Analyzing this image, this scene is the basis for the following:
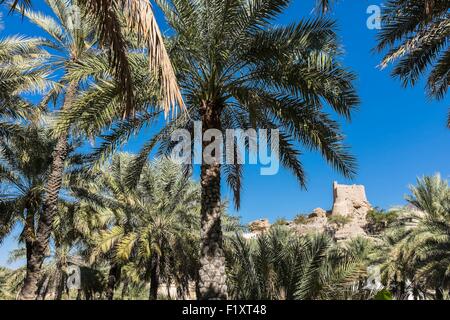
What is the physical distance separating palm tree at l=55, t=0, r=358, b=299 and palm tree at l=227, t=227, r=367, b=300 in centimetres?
268

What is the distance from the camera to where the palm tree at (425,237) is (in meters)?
17.2

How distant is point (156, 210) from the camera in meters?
17.6

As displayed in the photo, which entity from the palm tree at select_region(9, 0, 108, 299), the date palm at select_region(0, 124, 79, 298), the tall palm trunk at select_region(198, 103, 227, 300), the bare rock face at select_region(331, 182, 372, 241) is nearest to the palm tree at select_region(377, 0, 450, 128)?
the tall palm trunk at select_region(198, 103, 227, 300)

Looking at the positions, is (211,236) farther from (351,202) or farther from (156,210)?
(351,202)

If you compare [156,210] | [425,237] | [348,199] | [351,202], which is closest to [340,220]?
[351,202]

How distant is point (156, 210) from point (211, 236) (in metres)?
9.71

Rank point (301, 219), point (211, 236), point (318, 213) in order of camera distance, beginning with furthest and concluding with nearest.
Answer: point (318, 213) → point (301, 219) → point (211, 236)

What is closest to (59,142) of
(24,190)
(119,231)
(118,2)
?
(24,190)

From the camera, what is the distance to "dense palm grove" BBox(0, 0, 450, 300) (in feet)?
26.9

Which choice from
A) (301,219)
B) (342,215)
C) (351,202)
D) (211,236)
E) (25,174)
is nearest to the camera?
(211,236)

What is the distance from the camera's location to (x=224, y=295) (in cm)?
809

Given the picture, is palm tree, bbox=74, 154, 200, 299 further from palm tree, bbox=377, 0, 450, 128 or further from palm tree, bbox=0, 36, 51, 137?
palm tree, bbox=377, 0, 450, 128

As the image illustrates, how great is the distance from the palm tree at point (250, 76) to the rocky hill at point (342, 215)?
53626 mm

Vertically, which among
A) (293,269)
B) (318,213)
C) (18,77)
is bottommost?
(293,269)
